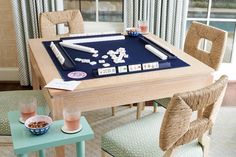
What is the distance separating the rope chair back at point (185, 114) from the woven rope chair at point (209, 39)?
788 mm

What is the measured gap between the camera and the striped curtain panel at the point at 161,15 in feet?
10.7

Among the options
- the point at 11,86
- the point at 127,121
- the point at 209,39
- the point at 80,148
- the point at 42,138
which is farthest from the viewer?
the point at 11,86

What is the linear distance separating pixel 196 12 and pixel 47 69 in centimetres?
226

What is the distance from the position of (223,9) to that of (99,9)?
140cm

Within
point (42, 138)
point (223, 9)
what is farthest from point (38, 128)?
point (223, 9)

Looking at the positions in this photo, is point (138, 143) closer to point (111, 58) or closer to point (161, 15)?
point (111, 58)

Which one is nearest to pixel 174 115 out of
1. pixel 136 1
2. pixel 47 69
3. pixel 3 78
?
pixel 47 69

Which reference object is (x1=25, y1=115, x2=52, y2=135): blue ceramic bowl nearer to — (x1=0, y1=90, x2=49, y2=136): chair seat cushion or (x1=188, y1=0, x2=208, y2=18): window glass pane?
(x1=0, y1=90, x2=49, y2=136): chair seat cushion

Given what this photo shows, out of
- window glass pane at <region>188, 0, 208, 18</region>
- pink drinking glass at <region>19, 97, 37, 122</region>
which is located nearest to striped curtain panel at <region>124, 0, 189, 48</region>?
window glass pane at <region>188, 0, 208, 18</region>

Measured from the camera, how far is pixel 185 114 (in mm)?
1446

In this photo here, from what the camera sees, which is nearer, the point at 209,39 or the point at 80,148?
the point at 80,148

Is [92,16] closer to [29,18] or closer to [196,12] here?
[29,18]

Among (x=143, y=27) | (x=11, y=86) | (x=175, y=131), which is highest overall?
(x=143, y=27)

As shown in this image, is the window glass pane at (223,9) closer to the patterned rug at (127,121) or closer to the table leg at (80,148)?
the patterned rug at (127,121)
